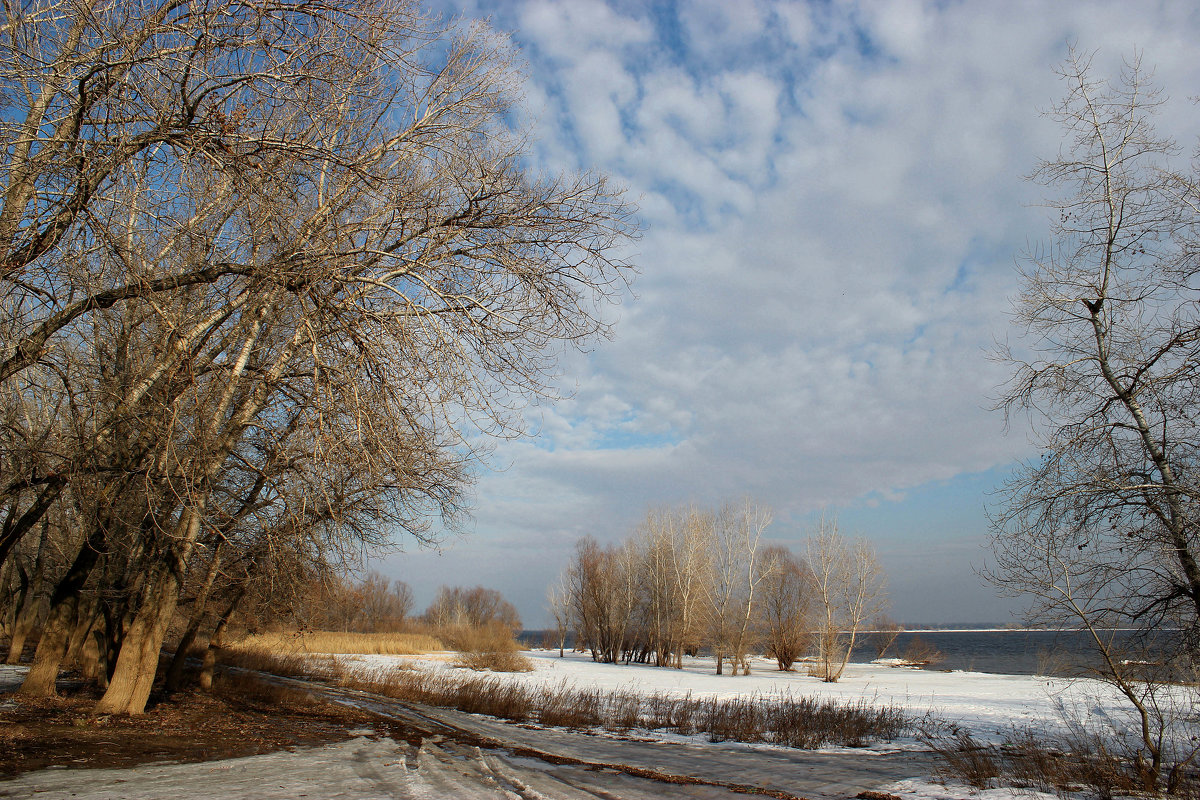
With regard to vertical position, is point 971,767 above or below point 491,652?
above

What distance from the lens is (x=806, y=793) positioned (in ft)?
30.3

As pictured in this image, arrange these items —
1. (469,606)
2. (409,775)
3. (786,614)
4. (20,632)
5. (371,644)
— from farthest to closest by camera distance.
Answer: (469,606)
(786,614)
(371,644)
(20,632)
(409,775)

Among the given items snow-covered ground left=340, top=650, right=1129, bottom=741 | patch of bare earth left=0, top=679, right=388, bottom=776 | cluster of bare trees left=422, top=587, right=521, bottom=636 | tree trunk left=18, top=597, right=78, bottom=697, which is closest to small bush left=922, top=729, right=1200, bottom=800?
snow-covered ground left=340, top=650, right=1129, bottom=741

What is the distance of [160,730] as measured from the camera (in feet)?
30.0

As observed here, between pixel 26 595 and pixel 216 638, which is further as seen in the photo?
pixel 26 595

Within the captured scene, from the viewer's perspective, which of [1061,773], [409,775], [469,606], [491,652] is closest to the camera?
[409,775]

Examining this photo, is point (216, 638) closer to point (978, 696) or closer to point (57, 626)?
point (57, 626)

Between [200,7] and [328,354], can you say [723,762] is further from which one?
[200,7]

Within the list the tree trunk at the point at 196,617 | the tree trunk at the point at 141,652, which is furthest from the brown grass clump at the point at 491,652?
the tree trunk at the point at 141,652

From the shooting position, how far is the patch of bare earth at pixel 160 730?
7.16 m

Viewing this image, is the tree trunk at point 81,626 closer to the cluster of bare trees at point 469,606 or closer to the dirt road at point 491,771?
the dirt road at point 491,771

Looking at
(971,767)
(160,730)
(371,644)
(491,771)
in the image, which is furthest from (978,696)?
(371,644)

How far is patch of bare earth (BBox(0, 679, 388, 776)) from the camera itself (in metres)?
7.16

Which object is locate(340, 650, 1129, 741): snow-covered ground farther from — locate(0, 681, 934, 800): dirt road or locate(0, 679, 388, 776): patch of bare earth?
locate(0, 679, 388, 776): patch of bare earth
